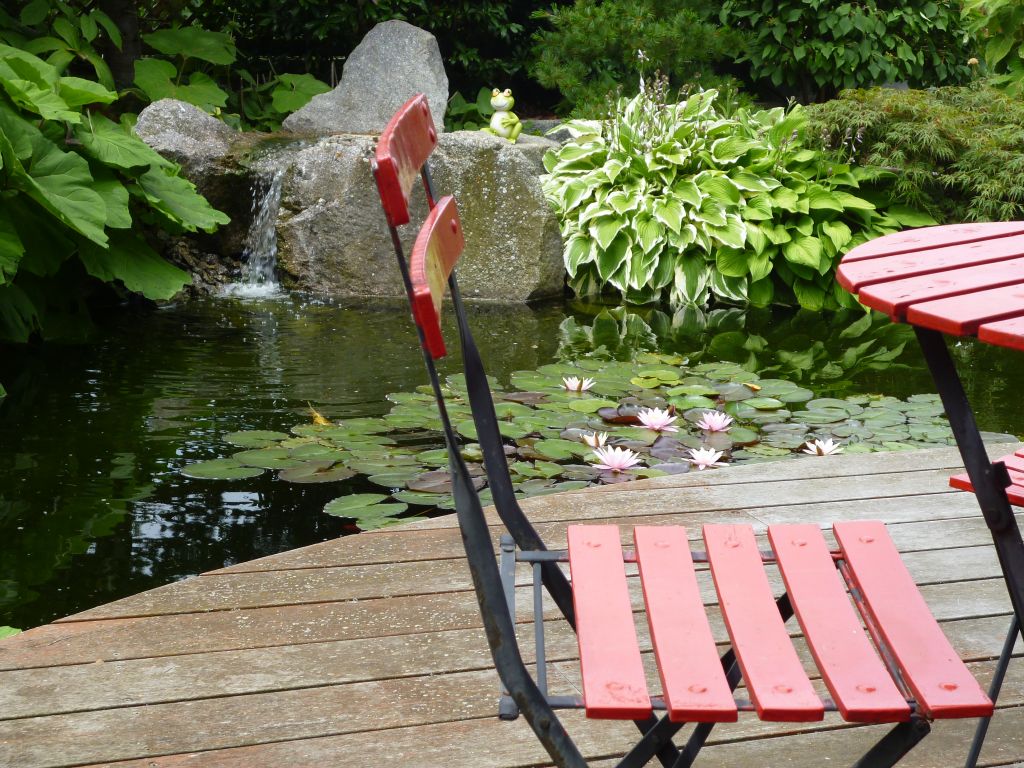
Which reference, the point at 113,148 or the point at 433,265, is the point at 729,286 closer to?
the point at 113,148

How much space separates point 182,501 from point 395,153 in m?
2.31

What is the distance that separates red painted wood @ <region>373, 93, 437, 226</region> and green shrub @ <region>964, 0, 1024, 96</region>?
4924 mm

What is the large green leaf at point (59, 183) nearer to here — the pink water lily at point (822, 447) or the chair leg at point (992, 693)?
the pink water lily at point (822, 447)

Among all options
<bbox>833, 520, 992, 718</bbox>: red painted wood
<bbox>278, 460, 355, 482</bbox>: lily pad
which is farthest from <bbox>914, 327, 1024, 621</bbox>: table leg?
<bbox>278, 460, 355, 482</bbox>: lily pad

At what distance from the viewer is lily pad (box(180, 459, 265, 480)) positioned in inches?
126

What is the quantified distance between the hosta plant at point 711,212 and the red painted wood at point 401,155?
16.5ft

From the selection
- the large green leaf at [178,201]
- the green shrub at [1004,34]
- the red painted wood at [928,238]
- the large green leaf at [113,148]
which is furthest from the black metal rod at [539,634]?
the green shrub at [1004,34]

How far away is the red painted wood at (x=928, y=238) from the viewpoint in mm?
1485

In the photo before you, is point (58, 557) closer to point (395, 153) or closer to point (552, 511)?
point (552, 511)

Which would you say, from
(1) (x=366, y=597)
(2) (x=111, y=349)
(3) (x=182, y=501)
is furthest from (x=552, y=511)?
(2) (x=111, y=349)

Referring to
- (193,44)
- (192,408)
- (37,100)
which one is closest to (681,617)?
(192,408)

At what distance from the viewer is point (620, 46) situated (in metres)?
8.80

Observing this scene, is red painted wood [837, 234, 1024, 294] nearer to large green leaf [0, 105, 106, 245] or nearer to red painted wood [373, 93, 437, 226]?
red painted wood [373, 93, 437, 226]

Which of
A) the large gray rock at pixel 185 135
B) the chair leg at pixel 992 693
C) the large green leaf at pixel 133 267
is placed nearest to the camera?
the chair leg at pixel 992 693
